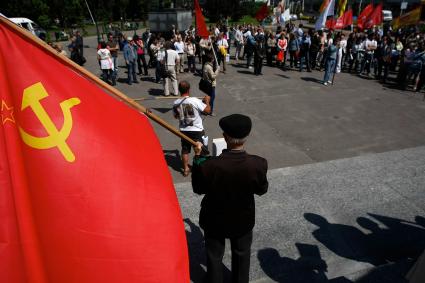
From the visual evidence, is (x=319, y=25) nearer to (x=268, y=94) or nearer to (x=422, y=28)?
(x=268, y=94)

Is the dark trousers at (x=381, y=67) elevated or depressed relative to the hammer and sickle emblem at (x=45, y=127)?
depressed

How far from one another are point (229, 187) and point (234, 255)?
35.1 inches

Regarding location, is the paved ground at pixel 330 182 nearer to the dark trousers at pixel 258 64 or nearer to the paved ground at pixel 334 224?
the paved ground at pixel 334 224

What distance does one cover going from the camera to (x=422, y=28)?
2747 cm

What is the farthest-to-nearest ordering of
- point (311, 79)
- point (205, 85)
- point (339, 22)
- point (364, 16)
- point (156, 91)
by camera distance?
point (364, 16), point (339, 22), point (311, 79), point (156, 91), point (205, 85)

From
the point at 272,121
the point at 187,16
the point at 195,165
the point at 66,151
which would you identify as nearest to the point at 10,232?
the point at 66,151

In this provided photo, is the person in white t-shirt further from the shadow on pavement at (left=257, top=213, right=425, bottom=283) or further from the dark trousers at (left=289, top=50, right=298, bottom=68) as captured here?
the shadow on pavement at (left=257, top=213, right=425, bottom=283)

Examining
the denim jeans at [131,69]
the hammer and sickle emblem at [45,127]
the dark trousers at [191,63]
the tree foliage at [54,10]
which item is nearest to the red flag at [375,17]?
the dark trousers at [191,63]

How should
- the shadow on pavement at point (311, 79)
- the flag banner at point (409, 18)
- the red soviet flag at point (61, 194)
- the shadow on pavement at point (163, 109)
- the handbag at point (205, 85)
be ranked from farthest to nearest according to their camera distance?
the shadow on pavement at point (311, 79) → the flag banner at point (409, 18) → the shadow on pavement at point (163, 109) → the handbag at point (205, 85) → the red soviet flag at point (61, 194)

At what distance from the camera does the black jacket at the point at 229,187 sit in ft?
9.33

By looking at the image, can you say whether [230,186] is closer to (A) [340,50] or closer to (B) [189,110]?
(B) [189,110]

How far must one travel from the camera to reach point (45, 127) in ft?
6.80

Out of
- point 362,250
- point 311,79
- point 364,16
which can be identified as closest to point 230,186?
point 362,250

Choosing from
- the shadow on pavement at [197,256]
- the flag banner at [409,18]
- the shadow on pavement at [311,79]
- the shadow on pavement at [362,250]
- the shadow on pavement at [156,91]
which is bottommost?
the shadow on pavement at [197,256]
